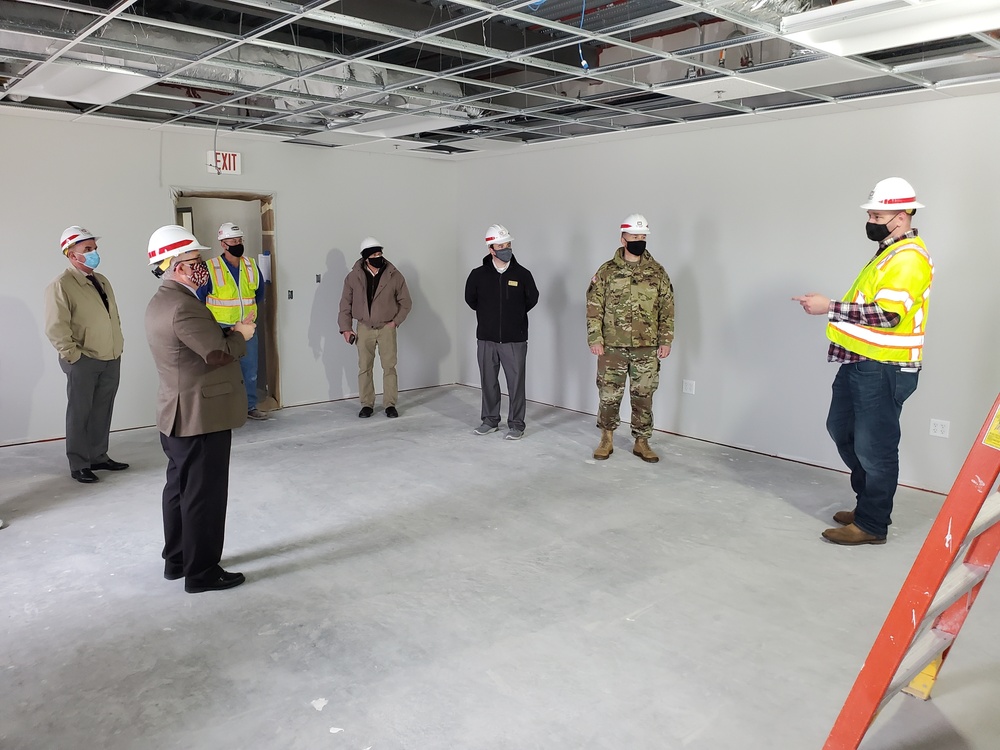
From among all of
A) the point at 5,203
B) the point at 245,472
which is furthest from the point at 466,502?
the point at 5,203

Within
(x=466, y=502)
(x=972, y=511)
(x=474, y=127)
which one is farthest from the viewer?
(x=474, y=127)

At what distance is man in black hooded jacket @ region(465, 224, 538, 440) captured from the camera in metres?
5.83

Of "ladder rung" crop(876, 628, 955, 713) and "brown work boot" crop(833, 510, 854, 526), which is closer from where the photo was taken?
"ladder rung" crop(876, 628, 955, 713)

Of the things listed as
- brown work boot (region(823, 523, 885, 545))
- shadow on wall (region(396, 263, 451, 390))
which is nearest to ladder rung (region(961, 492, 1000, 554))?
brown work boot (region(823, 523, 885, 545))

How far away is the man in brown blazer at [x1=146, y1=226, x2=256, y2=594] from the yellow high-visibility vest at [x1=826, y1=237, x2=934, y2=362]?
9.18 ft

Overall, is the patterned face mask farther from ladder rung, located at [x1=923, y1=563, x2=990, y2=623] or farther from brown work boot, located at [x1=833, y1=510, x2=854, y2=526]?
brown work boot, located at [x1=833, y1=510, x2=854, y2=526]

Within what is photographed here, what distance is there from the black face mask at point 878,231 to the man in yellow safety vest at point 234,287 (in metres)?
4.31

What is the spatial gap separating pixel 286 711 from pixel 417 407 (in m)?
4.57

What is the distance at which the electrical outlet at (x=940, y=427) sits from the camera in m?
4.55

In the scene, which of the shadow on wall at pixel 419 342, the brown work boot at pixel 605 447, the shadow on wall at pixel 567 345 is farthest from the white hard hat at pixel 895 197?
the shadow on wall at pixel 419 342

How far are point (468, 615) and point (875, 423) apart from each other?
2.15m

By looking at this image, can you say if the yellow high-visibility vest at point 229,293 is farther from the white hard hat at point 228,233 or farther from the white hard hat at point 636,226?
the white hard hat at point 636,226

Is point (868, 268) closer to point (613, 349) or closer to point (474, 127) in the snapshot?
point (613, 349)

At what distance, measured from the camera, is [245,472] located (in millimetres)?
4969
